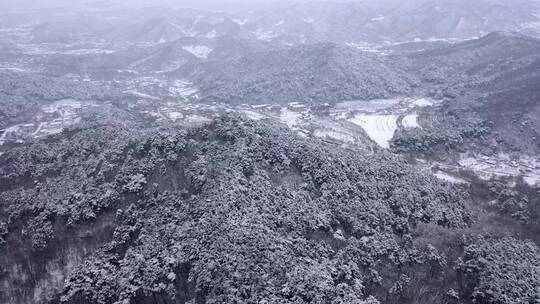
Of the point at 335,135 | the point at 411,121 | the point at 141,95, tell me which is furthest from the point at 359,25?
the point at 335,135

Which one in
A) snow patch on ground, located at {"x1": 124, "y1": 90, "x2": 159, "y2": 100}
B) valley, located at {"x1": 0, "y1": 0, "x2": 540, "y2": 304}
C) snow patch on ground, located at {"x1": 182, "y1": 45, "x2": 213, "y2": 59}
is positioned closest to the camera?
valley, located at {"x1": 0, "y1": 0, "x2": 540, "y2": 304}

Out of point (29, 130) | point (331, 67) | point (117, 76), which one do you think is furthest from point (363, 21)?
point (29, 130)

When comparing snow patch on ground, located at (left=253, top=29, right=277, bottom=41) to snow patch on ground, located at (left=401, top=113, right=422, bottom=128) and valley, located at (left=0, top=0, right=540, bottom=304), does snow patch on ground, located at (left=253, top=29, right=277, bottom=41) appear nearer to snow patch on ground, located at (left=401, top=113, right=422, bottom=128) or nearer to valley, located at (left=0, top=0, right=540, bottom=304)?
valley, located at (left=0, top=0, right=540, bottom=304)

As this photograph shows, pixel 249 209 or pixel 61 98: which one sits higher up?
pixel 249 209

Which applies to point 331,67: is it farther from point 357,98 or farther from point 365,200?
point 365,200

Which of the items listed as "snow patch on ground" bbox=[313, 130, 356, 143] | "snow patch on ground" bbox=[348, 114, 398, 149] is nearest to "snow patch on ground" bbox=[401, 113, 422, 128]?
"snow patch on ground" bbox=[348, 114, 398, 149]

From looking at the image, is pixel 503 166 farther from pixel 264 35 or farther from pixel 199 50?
pixel 264 35

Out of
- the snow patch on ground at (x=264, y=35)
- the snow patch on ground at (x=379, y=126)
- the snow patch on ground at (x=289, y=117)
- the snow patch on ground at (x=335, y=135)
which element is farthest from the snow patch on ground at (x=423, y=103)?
the snow patch on ground at (x=264, y=35)
